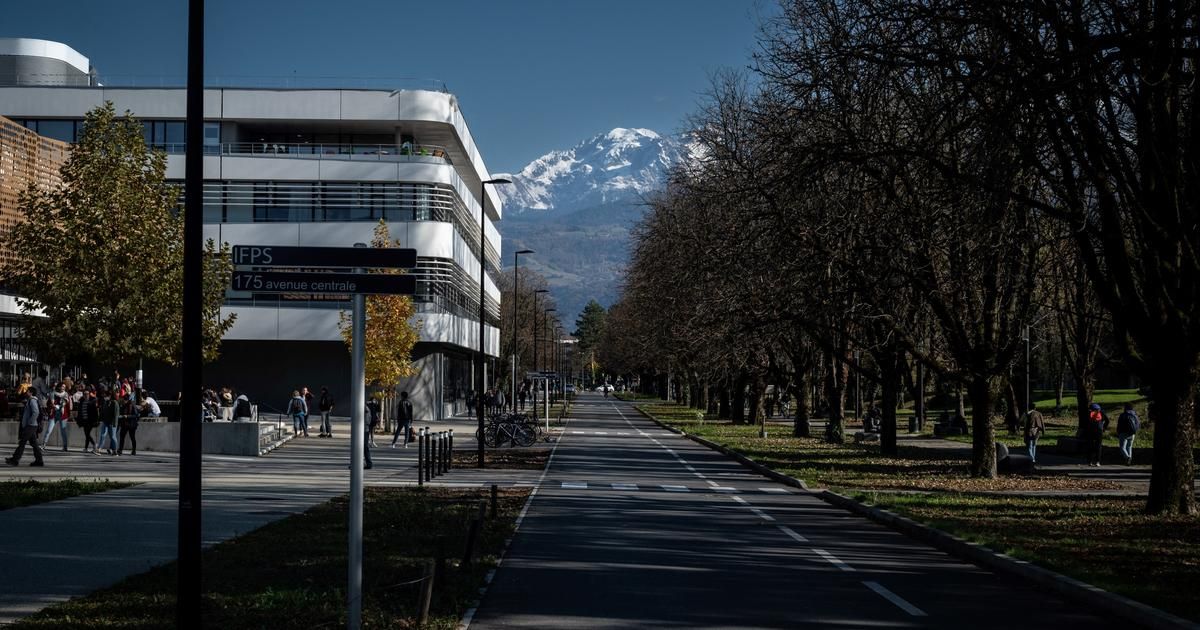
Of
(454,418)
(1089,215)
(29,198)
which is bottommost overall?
(454,418)

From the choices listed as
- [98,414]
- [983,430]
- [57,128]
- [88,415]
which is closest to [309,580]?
[983,430]

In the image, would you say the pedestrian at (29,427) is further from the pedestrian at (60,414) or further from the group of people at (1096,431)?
the group of people at (1096,431)

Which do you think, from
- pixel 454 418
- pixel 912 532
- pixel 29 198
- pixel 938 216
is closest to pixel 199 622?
pixel 912 532

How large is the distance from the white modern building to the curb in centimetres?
4046

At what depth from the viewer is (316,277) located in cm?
861

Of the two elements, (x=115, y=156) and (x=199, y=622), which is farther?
(x=115, y=156)

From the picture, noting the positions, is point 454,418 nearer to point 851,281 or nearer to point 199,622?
point 851,281

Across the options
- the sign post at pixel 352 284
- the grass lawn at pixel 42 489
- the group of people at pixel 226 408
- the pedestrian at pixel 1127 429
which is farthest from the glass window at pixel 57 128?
the sign post at pixel 352 284

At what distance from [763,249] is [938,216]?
21.7 feet

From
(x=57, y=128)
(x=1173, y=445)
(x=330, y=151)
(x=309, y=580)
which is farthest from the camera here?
(x=330, y=151)

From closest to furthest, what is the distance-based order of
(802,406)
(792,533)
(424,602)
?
(424,602)
(792,533)
(802,406)

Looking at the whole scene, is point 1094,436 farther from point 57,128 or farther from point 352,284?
point 57,128

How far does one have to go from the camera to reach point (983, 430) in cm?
2794

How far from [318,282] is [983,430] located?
22161 mm
